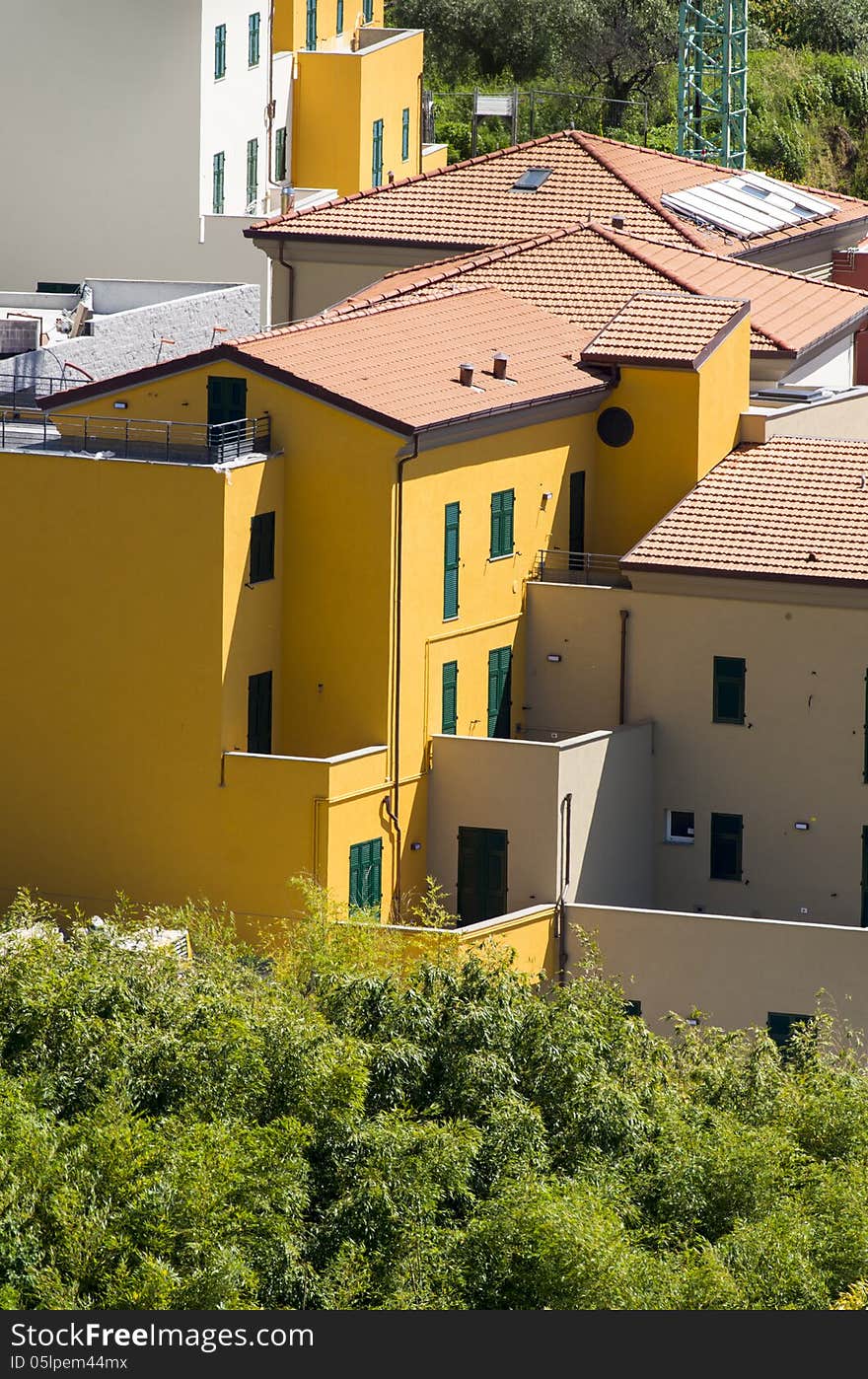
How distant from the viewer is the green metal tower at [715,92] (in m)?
93.4

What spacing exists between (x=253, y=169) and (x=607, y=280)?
84.2 ft

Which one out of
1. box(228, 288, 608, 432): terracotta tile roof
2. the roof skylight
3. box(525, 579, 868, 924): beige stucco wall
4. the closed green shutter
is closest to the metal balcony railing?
box(525, 579, 868, 924): beige stucco wall

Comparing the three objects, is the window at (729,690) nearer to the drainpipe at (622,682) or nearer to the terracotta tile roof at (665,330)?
the drainpipe at (622,682)

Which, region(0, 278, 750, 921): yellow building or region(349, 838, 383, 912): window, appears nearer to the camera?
region(0, 278, 750, 921): yellow building

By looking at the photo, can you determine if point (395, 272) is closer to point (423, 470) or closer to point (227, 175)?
point (423, 470)

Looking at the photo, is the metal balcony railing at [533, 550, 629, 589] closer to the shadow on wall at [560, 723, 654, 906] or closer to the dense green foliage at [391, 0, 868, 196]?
the shadow on wall at [560, 723, 654, 906]

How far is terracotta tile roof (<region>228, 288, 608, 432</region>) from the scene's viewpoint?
51.8 metres

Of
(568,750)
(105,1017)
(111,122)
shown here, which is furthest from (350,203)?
(105,1017)

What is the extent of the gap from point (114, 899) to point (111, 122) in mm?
31849

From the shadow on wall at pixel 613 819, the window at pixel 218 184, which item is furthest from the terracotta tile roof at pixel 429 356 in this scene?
the window at pixel 218 184

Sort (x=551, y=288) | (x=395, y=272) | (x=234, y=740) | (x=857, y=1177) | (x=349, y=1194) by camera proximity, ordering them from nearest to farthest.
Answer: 1. (x=349, y=1194)
2. (x=857, y=1177)
3. (x=234, y=740)
4. (x=551, y=288)
5. (x=395, y=272)

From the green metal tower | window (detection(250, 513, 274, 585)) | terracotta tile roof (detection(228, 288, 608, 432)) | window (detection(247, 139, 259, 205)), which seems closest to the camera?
window (detection(250, 513, 274, 585))

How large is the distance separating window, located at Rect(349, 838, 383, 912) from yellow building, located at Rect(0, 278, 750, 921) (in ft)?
0.24

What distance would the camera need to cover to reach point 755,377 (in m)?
61.2
